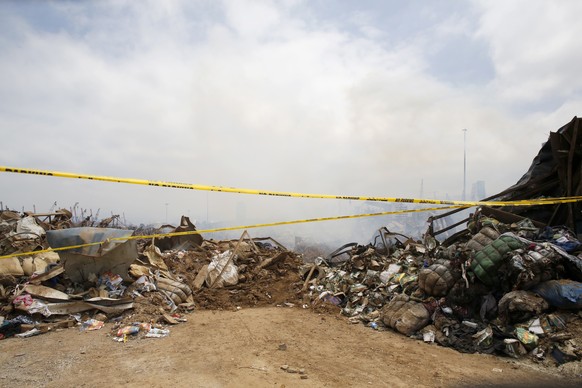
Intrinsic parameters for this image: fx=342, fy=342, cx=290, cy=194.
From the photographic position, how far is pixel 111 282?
272 inches

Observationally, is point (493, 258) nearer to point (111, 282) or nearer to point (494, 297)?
point (494, 297)

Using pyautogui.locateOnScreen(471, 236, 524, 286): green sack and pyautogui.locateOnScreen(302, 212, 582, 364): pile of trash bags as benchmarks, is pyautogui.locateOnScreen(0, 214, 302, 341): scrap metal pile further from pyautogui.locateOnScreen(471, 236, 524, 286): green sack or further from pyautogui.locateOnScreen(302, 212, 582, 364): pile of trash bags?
pyautogui.locateOnScreen(471, 236, 524, 286): green sack

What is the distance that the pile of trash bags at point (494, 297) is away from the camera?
15.0 ft

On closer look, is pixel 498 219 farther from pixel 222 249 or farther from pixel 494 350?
pixel 222 249

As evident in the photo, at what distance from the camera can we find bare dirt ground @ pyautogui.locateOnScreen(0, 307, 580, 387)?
375 centimetres

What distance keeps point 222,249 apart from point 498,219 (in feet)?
25.9

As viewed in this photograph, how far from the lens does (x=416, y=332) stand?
18.3 feet

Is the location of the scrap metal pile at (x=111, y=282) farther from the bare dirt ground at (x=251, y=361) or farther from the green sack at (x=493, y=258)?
the green sack at (x=493, y=258)

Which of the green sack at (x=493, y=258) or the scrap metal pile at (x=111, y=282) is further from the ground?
the green sack at (x=493, y=258)

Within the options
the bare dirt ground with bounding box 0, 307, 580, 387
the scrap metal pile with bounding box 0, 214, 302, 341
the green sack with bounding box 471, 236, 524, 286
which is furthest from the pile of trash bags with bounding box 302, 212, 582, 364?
the scrap metal pile with bounding box 0, 214, 302, 341

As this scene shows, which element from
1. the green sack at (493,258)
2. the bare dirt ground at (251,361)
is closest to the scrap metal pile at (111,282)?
the bare dirt ground at (251,361)

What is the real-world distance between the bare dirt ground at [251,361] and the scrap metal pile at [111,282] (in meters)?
0.45

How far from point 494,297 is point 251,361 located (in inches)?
155

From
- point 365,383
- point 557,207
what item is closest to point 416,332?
point 365,383
